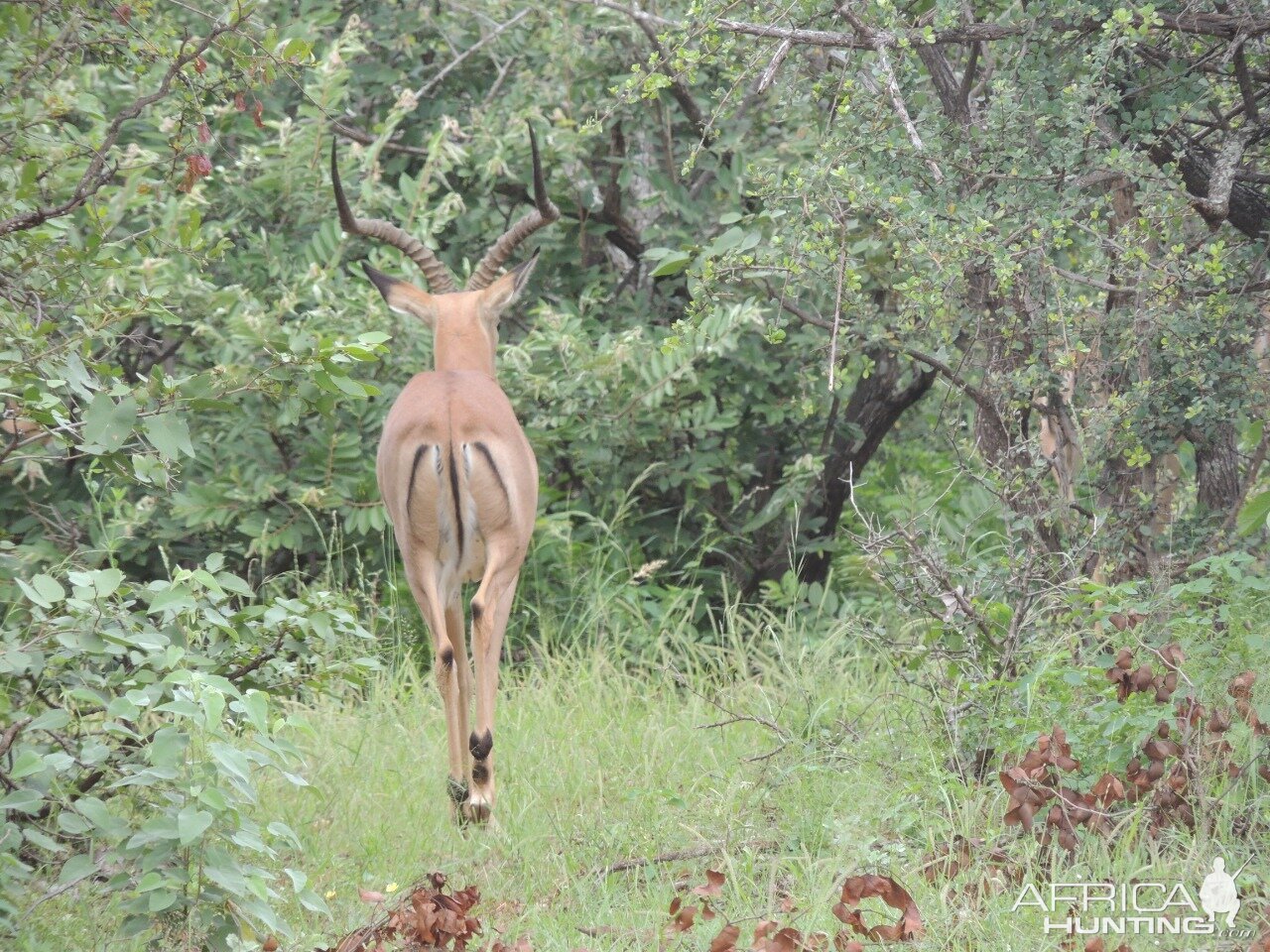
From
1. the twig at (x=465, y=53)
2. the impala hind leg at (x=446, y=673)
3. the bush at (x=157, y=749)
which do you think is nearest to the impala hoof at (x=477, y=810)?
the impala hind leg at (x=446, y=673)

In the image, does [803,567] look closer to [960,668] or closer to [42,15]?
[960,668]

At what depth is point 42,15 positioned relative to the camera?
3.96 metres

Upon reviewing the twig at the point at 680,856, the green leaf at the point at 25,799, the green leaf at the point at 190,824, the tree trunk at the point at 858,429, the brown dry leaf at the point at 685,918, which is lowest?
the tree trunk at the point at 858,429

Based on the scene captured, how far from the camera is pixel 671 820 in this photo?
176 inches

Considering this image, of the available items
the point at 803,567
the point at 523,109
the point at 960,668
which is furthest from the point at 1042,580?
the point at 523,109

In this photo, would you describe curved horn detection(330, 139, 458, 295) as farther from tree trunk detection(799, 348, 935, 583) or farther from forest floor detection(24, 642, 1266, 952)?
tree trunk detection(799, 348, 935, 583)

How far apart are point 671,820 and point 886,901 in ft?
5.17

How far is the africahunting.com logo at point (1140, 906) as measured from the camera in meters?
3.18

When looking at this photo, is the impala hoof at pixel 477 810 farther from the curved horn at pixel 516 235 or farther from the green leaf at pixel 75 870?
the curved horn at pixel 516 235

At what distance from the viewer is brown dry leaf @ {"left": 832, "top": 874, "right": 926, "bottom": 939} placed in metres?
2.91

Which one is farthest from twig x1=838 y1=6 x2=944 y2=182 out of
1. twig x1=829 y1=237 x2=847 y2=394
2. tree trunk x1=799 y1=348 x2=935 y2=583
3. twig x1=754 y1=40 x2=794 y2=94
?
tree trunk x1=799 y1=348 x2=935 y2=583

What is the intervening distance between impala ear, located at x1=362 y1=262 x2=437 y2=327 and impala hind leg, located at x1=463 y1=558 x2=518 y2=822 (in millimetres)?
1195

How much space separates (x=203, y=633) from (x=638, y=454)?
368 cm

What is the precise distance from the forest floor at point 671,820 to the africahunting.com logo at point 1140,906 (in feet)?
0.14
